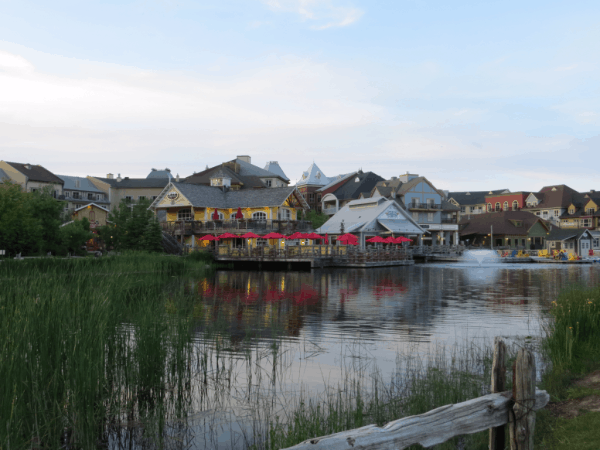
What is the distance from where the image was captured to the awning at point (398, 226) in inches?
2154

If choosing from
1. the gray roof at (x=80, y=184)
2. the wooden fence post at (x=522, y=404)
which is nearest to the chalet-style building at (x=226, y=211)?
the gray roof at (x=80, y=184)

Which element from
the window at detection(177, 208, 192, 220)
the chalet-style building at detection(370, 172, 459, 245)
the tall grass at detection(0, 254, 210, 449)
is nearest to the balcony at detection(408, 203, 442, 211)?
the chalet-style building at detection(370, 172, 459, 245)

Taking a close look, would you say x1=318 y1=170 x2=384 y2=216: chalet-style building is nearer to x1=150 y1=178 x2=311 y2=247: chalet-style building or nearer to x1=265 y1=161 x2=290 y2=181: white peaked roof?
x1=265 y1=161 x2=290 y2=181: white peaked roof

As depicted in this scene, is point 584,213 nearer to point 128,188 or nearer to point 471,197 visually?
point 471,197

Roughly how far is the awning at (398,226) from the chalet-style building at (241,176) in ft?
73.3

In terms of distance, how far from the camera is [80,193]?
84688 mm

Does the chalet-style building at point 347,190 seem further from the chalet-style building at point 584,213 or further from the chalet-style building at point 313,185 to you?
the chalet-style building at point 584,213

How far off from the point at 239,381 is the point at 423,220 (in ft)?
215

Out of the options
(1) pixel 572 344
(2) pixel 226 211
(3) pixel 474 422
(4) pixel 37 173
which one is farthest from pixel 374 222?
(4) pixel 37 173

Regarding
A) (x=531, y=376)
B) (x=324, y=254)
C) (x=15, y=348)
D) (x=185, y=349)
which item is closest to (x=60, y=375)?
(x=15, y=348)

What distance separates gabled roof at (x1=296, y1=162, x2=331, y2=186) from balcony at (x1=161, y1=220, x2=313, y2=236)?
118 ft

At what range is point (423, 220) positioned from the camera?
71188 mm

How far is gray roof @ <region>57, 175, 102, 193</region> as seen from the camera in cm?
8388

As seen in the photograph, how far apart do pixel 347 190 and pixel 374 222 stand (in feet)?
87.1
